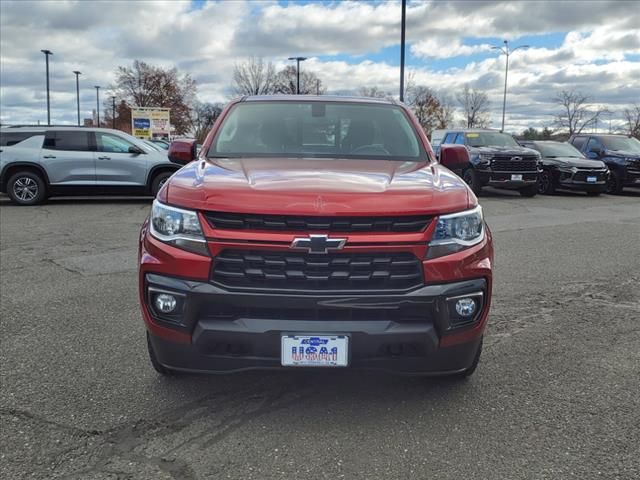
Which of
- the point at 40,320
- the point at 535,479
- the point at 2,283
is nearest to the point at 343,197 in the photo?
the point at 535,479

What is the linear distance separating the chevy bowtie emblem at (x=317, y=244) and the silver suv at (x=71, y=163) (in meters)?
10.9

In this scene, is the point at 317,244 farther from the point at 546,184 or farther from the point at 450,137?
the point at 546,184

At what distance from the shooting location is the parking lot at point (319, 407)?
2.66 meters

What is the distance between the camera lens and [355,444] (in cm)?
284

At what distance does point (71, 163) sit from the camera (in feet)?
43.4

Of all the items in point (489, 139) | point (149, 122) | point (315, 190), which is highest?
point (149, 122)

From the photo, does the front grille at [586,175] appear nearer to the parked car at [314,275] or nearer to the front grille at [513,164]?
the front grille at [513,164]

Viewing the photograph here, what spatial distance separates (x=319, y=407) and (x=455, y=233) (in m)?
1.21

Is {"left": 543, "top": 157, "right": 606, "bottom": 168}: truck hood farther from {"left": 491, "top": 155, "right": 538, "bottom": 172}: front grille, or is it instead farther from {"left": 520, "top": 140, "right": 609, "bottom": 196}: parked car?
{"left": 491, "top": 155, "right": 538, "bottom": 172}: front grille

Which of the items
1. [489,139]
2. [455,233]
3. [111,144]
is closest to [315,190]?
[455,233]

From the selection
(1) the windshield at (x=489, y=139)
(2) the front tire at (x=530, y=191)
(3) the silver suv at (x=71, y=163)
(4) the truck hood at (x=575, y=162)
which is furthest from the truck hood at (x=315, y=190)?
(4) the truck hood at (x=575, y=162)

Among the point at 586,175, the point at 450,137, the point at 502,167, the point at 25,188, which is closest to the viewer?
the point at 25,188

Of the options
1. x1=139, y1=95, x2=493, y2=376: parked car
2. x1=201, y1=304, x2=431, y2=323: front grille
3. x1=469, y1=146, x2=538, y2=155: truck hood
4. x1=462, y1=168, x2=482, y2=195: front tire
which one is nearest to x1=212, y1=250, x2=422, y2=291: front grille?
x1=139, y1=95, x2=493, y2=376: parked car

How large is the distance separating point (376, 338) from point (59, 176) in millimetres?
12267
